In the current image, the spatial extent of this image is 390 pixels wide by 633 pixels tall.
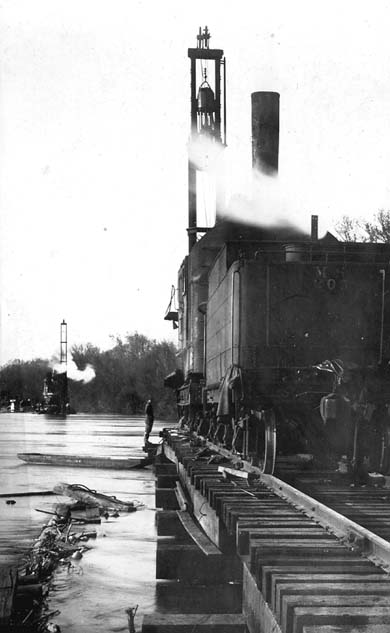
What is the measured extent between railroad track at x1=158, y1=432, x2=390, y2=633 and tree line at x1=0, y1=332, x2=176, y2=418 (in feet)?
203

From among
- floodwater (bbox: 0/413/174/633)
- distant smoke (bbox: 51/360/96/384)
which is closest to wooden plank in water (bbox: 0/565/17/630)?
floodwater (bbox: 0/413/174/633)

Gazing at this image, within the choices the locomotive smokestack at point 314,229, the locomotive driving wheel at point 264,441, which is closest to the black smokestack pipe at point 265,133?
the locomotive smokestack at point 314,229

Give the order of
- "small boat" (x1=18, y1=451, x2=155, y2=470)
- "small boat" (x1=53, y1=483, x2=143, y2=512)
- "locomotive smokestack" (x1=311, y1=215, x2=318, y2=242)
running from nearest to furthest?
"locomotive smokestack" (x1=311, y1=215, x2=318, y2=242) < "small boat" (x1=53, y1=483, x2=143, y2=512) < "small boat" (x1=18, y1=451, x2=155, y2=470)

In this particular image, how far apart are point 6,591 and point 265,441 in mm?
4886

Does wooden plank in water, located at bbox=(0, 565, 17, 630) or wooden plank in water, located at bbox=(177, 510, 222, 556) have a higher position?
wooden plank in water, located at bbox=(177, 510, 222, 556)

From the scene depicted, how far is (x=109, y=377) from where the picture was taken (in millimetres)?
96250

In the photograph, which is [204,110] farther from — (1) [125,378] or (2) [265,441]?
(1) [125,378]

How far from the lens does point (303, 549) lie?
5652 mm

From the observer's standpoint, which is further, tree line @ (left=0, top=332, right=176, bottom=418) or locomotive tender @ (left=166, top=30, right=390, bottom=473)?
tree line @ (left=0, top=332, right=176, bottom=418)

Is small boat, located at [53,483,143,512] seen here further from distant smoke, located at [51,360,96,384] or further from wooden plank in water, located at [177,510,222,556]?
distant smoke, located at [51,360,96,384]

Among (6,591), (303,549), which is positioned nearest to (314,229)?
(6,591)

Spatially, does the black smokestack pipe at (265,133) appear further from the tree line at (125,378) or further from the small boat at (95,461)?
the tree line at (125,378)

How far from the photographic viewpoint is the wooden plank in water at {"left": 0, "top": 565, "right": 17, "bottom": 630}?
6.84 metres

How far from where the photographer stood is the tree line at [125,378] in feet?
271
